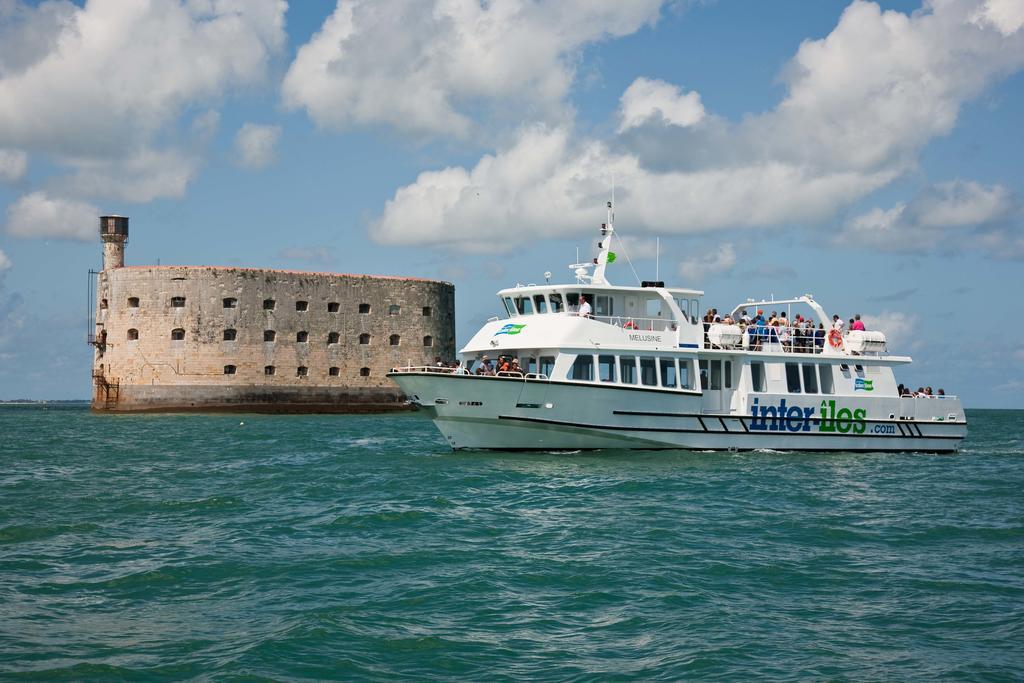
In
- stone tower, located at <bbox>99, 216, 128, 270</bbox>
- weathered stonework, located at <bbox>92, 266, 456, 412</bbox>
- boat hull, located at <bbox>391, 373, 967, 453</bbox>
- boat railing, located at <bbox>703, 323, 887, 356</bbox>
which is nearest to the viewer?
boat hull, located at <bbox>391, 373, 967, 453</bbox>

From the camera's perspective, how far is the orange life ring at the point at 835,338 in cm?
2781

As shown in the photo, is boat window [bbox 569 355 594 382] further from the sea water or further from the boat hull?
the sea water

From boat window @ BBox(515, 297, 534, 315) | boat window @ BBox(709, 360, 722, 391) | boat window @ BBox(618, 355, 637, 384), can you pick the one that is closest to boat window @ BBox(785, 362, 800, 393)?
boat window @ BBox(709, 360, 722, 391)

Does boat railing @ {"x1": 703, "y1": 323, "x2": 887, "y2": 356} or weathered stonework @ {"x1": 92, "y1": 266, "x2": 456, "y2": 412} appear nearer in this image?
boat railing @ {"x1": 703, "y1": 323, "x2": 887, "y2": 356}

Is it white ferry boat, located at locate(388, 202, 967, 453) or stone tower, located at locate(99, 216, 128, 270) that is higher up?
stone tower, located at locate(99, 216, 128, 270)

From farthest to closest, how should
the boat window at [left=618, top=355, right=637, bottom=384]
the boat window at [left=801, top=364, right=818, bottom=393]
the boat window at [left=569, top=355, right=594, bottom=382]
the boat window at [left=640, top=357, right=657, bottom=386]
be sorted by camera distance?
1. the boat window at [left=801, top=364, right=818, bottom=393]
2. the boat window at [left=640, top=357, right=657, bottom=386]
3. the boat window at [left=618, top=355, right=637, bottom=384]
4. the boat window at [left=569, top=355, right=594, bottom=382]

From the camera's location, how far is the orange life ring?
2781 centimetres

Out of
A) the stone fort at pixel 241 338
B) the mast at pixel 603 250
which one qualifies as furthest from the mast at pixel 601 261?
the stone fort at pixel 241 338

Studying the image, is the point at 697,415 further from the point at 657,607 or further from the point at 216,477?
the point at 657,607

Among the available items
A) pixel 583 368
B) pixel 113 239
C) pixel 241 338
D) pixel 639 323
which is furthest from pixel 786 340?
pixel 113 239

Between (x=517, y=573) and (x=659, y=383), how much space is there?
12.8 m

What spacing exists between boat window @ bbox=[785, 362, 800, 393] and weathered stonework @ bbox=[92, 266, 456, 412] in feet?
105

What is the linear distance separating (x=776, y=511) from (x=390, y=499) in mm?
6292

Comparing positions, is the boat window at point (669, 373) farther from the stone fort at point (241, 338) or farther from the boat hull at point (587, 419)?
the stone fort at point (241, 338)
